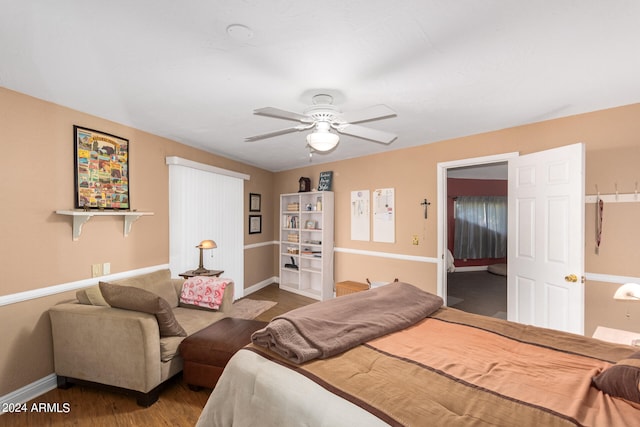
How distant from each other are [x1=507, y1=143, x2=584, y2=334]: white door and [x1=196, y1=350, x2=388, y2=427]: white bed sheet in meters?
2.44

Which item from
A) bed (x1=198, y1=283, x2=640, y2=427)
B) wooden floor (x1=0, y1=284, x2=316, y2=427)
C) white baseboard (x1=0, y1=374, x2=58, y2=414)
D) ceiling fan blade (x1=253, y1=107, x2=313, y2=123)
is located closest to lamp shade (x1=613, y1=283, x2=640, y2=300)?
bed (x1=198, y1=283, x2=640, y2=427)

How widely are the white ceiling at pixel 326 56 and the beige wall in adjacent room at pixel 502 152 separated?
0.24 meters

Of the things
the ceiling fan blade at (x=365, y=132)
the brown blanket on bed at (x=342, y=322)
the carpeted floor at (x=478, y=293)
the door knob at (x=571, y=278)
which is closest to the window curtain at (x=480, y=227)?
the carpeted floor at (x=478, y=293)

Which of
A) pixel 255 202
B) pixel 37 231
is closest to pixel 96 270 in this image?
pixel 37 231

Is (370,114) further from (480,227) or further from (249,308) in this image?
(480,227)

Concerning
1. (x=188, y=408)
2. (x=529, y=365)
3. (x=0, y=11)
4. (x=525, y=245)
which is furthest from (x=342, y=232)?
(x=0, y=11)

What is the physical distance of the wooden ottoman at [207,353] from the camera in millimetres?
2264

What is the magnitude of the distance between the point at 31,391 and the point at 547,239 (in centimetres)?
457

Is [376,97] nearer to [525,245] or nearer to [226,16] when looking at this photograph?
[226,16]

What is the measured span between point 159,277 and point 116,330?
100 cm

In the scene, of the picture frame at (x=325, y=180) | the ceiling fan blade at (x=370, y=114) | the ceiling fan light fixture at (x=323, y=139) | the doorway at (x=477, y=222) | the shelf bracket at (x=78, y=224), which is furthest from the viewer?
the doorway at (x=477, y=222)

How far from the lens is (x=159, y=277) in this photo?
3.16 metres

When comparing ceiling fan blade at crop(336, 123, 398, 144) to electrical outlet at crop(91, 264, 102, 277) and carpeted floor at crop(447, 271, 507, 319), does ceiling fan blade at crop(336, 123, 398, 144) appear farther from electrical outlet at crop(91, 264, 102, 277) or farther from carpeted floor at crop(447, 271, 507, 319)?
carpeted floor at crop(447, 271, 507, 319)

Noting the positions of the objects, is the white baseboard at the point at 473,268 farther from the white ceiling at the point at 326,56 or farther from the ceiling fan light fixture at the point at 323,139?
the ceiling fan light fixture at the point at 323,139
